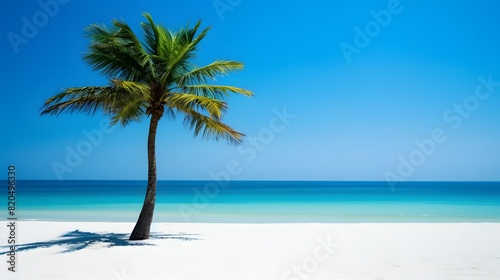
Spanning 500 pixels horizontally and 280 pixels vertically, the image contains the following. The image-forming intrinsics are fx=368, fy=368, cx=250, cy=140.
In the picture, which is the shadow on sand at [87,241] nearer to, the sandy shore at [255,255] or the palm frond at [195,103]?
the sandy shore at [255,255]

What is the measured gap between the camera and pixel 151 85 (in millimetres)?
9211

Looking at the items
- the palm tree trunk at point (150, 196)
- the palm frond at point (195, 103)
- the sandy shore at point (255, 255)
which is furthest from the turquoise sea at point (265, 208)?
the palm frond at point (195, 103)

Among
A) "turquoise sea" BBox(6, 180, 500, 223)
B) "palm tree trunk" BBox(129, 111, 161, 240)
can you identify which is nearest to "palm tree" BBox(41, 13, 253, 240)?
"palm tree trunk" BBox(129, 111, 161, 240)

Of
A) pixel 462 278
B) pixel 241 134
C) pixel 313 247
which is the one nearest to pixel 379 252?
pixel 313 247

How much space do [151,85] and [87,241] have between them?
428 centimetres

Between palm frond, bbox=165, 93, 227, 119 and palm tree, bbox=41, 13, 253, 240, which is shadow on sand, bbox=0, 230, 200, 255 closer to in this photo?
palm tree, bbox=41, 13, 253, 240

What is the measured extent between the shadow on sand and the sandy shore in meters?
0.02

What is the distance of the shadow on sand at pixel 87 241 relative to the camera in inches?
334

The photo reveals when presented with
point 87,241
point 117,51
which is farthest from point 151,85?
point 87,241

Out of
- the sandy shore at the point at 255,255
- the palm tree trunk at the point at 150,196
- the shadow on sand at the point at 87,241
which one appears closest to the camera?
the sandy shore at the point at 255,255

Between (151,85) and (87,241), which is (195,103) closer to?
(151,85)

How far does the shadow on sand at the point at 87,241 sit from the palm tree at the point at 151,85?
1.75 feet

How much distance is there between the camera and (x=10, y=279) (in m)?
5.80

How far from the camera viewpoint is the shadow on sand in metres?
8.47
